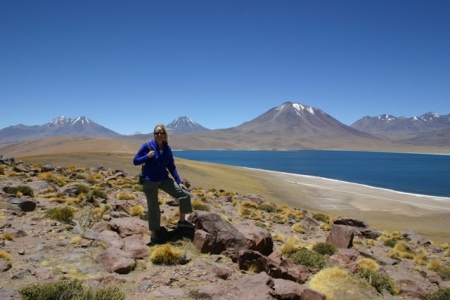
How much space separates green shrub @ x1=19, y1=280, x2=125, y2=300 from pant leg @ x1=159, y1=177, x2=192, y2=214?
257 cm

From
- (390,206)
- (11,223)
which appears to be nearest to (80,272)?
(11,223)

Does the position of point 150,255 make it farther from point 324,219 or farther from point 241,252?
point 324,219

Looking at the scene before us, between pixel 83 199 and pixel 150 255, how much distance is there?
6.34 meters

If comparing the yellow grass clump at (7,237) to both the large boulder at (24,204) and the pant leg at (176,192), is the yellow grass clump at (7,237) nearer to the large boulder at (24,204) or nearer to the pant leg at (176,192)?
the large boulder at (24,204)

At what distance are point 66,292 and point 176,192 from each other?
307 cm

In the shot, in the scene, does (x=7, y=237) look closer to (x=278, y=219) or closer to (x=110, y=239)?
(x=110, y=239)

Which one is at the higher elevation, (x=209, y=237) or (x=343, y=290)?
(x=209, y=237)

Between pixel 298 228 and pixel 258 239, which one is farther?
Result: pixel 298 228

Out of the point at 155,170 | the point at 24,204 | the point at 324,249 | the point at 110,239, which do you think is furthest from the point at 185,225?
the point at 24,204

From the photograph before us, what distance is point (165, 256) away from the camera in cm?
610

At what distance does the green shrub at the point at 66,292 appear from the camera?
4.46 metres

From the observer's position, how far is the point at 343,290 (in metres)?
6.26

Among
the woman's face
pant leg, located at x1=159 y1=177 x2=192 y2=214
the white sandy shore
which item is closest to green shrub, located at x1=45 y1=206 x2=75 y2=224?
pant leg, located at x1=159 y1=177 x2=192 y2=214

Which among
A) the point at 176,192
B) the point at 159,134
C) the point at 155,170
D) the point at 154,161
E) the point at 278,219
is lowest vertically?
the point at 278,219
